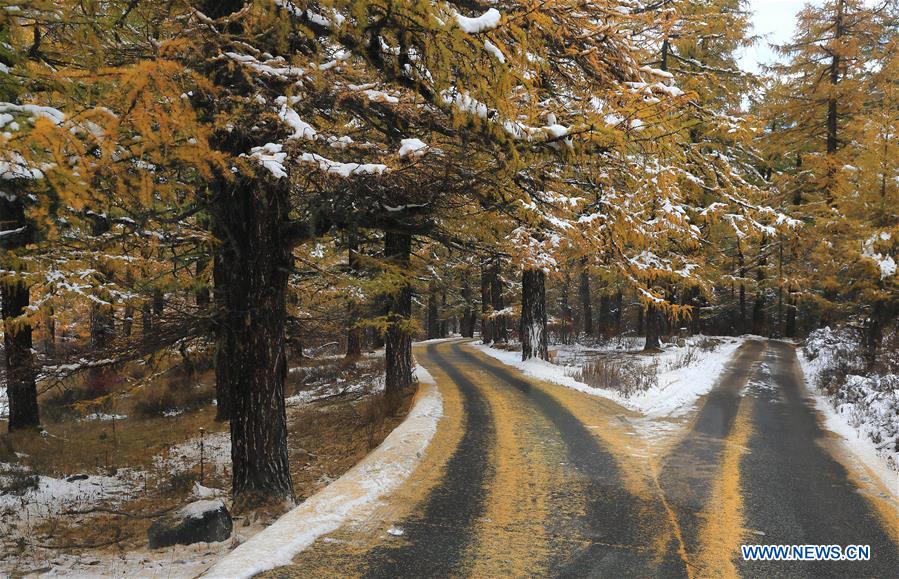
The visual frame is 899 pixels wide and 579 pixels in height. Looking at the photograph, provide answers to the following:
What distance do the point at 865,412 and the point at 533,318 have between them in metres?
10.2

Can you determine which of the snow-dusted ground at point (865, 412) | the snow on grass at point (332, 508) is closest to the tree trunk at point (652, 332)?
the snow-dusted ground at point (865, 412)

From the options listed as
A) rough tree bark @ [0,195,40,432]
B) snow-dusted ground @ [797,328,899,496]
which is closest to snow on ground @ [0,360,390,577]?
rough tree bark @ [0,195,40,432]

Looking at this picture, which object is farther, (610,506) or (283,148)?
(610,506)

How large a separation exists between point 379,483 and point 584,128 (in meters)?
4.11

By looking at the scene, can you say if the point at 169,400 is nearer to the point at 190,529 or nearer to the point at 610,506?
the point at 190,529

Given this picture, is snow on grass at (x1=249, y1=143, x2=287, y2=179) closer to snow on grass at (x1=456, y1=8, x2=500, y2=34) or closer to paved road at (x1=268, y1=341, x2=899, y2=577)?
snow on grass at (x1=456, y1=8, x2=500, y2=34)

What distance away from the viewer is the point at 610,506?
16.0ft

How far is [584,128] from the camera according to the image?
4320 mm

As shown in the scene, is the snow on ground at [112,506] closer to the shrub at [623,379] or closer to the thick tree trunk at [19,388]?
the thick tree trunk at [19,388]

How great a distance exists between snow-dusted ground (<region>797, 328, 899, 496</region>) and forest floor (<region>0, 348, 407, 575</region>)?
762 cm

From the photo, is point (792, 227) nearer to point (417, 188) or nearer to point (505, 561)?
point (417, 188)

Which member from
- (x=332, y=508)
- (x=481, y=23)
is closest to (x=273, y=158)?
(x=481, y=23)

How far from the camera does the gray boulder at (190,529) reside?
4.88m

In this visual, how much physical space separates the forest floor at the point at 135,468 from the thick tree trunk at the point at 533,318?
18.0ft
